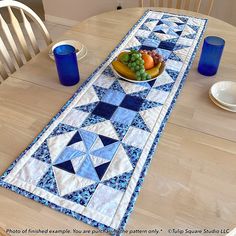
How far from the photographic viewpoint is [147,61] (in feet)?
3.20

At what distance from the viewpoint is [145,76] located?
0.95 metres

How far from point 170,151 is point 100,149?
0.20 meters

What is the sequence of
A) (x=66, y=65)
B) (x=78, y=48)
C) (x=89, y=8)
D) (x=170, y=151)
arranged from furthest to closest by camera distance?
(x=89, y=8)
(x=78, y=48)
(x=66, y=65)
(x=170, y=151)

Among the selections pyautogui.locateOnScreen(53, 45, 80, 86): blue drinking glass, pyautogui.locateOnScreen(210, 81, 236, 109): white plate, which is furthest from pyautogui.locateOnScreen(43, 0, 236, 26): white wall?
pyautogui.locateOnScreen(53, 45, 80, 86): blue drinking glass

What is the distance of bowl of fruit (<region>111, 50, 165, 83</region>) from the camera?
37.1 inches

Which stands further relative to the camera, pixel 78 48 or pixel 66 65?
pixel 78 48

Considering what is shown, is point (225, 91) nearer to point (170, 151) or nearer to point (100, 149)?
point (170, 151)

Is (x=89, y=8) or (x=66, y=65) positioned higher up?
(x=66, y=65)

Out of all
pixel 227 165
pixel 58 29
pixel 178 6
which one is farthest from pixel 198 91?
pixel 58 29

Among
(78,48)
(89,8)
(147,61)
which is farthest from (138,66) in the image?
(89,8)

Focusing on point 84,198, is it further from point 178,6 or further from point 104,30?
point 178,6

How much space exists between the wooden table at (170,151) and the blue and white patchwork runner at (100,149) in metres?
0.03

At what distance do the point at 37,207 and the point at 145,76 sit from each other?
56cm

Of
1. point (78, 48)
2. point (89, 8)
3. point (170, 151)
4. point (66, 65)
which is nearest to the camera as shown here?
point (170, 151)
